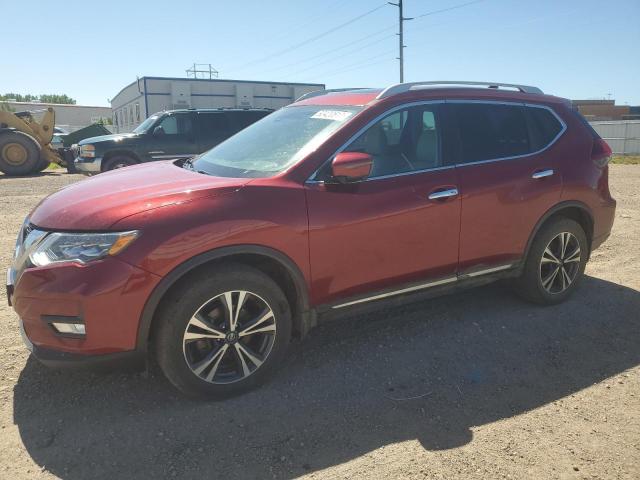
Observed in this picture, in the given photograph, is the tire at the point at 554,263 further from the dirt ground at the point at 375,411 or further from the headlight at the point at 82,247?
the headlight at the point at 82,247

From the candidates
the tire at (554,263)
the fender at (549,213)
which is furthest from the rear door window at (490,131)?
the tire at (554,263)

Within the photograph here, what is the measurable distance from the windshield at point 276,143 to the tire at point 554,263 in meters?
2.02

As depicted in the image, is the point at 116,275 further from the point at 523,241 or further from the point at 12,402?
the point at 523,241

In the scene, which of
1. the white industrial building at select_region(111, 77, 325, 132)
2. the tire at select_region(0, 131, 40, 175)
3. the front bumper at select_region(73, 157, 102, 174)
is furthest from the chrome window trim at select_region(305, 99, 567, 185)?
the white industrial building at select_region(111, 77, 325, 132)

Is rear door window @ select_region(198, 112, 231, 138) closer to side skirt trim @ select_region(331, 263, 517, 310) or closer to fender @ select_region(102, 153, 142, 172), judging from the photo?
fender @ select_region(102, 153, 142, 172)

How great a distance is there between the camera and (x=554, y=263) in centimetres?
439

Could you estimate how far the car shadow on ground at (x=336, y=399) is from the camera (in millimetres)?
2590

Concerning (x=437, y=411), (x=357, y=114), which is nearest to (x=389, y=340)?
(x=437, y=411)

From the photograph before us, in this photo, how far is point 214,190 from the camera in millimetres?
2924

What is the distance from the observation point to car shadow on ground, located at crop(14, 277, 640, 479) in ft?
8.50

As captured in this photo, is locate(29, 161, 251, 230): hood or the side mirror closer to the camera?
locate(29, 161, 251, 230): hood

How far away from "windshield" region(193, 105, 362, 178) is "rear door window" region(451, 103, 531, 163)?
0.91 m

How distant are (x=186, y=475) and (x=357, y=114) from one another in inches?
95.1

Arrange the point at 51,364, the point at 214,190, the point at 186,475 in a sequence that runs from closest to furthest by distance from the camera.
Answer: the point at 186,475 < the point at 51,364 < the point at 214,190
